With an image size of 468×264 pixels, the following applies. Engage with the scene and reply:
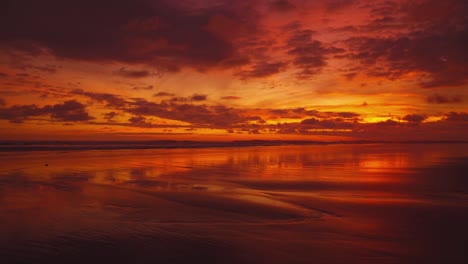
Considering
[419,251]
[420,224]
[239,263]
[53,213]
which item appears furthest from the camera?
[53,213]

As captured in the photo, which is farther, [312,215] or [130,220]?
[312,215]

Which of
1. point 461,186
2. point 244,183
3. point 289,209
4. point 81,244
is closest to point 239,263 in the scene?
point 81,244

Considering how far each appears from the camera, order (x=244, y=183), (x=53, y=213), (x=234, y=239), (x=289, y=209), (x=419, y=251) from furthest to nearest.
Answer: (x=244, y=183) < (x=289, y=209) < (x=53, y=213) < (x=234, y=239) < (x=419, y=251)

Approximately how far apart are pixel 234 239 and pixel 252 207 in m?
3.57

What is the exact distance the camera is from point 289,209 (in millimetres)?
11320

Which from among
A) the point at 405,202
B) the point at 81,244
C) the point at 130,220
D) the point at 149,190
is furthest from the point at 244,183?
the point at 81,244

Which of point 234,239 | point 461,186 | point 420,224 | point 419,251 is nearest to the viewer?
point 419,251

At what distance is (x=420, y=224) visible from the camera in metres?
9.54

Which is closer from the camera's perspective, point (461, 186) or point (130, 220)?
point (130, 220)

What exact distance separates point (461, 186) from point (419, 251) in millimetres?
10720

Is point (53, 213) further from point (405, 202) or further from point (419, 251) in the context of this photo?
point (405, 202)

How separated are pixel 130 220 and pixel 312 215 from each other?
16.1 feet

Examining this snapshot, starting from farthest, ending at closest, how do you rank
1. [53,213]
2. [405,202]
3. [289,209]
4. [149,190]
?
[149,190] < [405,202] < [289,209] < [53,213]

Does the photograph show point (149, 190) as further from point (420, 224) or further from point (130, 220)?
point (420, 224)
